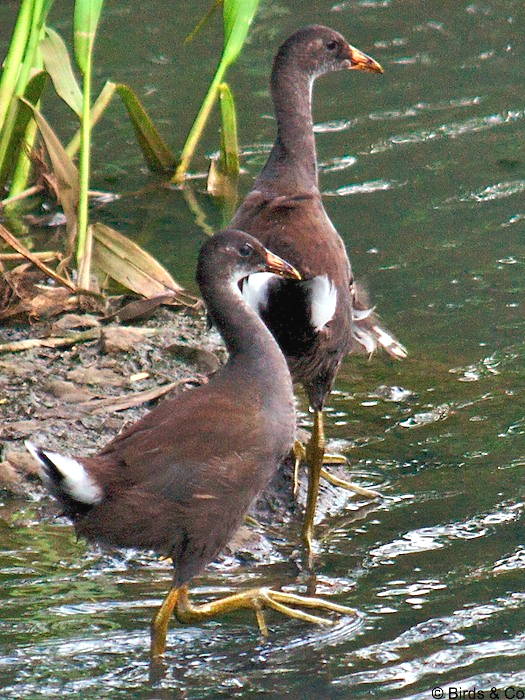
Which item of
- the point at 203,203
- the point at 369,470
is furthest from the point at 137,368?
the point at 203,203

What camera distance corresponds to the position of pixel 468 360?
19.9 feet

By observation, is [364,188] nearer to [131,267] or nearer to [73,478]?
[131,267]

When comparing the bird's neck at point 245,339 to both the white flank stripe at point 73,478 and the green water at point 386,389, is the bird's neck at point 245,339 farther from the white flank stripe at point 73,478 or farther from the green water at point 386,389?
the green water at point 386,389

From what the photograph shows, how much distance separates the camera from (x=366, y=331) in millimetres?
5520

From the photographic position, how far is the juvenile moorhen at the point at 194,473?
383cm

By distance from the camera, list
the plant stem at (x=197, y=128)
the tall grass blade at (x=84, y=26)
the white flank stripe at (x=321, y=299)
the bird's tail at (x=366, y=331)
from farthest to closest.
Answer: the plant stem at (x=197, y=128), the tall grass blade at (x=84, y=26), the bird's tail at (x=366, y=331), the white flank stripe at (x=321, y=299)

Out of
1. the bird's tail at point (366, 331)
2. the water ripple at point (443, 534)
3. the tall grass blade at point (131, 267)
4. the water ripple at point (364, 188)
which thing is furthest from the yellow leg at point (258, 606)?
the water ripple at point (364, 188)

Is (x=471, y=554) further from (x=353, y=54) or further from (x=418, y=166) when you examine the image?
(x=418, y=166)

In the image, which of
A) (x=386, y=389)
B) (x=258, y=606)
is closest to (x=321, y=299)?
(x=258, y=606)

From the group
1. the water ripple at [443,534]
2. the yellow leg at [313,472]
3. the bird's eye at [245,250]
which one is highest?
the bird's eye at [245,250]

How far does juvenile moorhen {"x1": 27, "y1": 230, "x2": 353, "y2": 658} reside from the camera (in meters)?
3.83

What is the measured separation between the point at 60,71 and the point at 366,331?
7.24 ft

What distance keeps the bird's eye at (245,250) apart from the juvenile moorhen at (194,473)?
0.23m

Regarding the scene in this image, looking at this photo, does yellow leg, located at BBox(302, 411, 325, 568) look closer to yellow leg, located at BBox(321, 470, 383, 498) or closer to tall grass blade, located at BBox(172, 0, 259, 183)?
yellow leg, located at BBox(321, 470, 383, 498)
